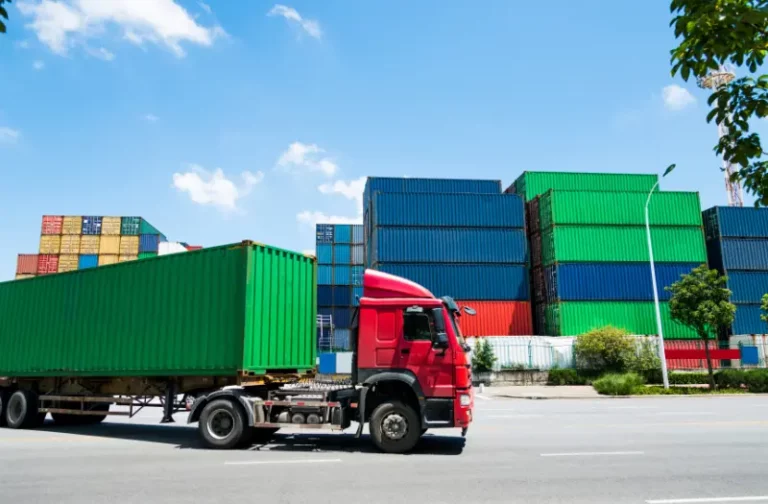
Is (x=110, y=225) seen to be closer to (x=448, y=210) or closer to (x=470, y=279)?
(x=448, y=210)

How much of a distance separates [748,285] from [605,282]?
1226 centimetres

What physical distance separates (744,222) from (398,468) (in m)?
45.5

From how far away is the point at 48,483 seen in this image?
22.8 feet

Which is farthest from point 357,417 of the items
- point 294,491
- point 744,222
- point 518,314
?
point 744,222

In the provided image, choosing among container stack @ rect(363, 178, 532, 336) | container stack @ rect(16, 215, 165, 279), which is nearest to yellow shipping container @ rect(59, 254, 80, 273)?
container stack @ rect(16, 215, 165, 279)

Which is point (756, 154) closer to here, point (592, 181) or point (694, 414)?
point (694, 414)

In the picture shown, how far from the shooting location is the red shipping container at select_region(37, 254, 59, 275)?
169 ft

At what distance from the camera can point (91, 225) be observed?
53344mm

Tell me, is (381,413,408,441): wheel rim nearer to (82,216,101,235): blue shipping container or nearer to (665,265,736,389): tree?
(665,265,736,389): tree

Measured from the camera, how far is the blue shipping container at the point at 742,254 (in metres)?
39.9

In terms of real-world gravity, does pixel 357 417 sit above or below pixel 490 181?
below

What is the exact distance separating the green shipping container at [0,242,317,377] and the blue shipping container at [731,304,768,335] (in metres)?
39.6

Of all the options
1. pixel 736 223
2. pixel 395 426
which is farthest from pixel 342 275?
pixel 395 426

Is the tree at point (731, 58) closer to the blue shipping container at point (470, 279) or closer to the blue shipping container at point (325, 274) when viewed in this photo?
the blue shipping container at point (470, 279)
